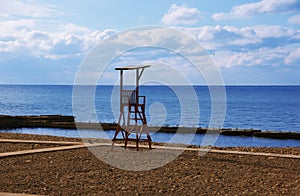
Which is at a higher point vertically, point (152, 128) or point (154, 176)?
point (154, 176)

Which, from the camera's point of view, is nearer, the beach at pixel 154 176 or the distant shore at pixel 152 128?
the beach at pixel 154 176

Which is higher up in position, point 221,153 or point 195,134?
point 221,153

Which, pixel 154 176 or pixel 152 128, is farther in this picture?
pixel 152 128

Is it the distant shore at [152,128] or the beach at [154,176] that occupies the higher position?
the beach at [154,176]

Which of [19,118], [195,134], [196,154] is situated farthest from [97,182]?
[19,118]

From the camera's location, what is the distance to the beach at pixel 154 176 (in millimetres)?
8055

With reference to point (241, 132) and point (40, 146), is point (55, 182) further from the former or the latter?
point (241, 132)

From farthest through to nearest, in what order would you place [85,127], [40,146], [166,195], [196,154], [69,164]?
1. [85,127]
2. [40,146]
3. [196,154]
4. [69,164]
5. [166,195]

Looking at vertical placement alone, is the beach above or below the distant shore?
above

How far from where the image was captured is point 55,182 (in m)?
8.59

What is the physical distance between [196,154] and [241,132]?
28.5 metres

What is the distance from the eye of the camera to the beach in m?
8.05

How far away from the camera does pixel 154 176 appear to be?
31.0 ft

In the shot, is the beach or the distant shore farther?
the distant shore
